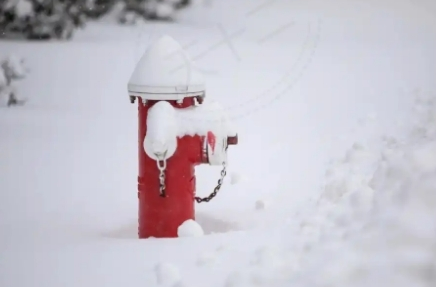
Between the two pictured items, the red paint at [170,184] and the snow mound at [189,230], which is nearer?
the snow mound at [189,230]

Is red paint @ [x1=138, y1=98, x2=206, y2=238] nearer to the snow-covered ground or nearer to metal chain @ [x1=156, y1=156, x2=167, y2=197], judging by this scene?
metal chain @ [x1=156, y1=156, x2=167, y2=197]

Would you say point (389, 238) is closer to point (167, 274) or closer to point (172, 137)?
point (167, 274)

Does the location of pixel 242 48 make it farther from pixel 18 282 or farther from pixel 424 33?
pixel 18 282

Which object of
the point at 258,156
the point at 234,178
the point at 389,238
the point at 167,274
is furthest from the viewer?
the point at 258,156

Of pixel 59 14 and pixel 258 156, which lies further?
pixel 59 14

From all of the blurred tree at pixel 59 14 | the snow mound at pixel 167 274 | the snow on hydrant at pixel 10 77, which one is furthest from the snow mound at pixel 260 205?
the blurred tree at pixel 59 14

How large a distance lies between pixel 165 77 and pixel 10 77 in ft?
10.8

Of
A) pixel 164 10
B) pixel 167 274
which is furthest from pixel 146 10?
pixel 167 274

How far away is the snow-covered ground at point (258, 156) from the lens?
1266mm

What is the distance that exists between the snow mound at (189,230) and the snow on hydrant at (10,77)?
309cm

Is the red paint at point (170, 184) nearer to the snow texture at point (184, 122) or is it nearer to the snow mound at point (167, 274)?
the snow texture at point (184, 122)

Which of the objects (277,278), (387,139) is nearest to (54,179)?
(387,139)

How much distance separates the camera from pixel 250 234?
6.29 ft

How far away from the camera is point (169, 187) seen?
2201 mm
